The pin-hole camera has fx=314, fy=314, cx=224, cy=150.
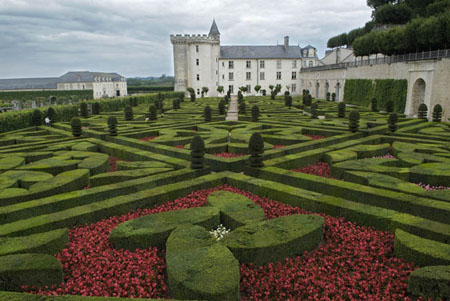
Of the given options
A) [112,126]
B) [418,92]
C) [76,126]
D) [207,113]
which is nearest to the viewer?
[112,126]

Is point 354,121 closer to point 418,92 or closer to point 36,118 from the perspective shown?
point 418,92

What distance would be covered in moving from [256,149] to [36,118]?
61.0 ft

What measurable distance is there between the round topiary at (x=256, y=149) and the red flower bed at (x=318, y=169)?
1870 mm

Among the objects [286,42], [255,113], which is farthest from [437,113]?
[286,42]

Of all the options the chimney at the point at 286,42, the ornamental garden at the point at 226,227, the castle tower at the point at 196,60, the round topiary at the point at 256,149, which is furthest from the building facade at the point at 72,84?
the round topiary at the point at 256,149

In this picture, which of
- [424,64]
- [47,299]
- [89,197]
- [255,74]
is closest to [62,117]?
[89,197]

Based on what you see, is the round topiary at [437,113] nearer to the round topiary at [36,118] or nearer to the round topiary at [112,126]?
the round topiary at [112,126]

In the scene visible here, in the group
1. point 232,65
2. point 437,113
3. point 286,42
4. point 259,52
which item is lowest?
point 437,113

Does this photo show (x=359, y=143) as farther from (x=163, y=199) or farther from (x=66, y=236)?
(x=66, y=236)

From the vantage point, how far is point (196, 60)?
6347 cm

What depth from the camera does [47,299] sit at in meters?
4.41

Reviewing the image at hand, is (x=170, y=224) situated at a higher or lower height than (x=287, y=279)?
higher

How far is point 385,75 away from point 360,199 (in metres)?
29.4

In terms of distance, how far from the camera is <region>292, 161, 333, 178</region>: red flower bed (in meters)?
11.4
